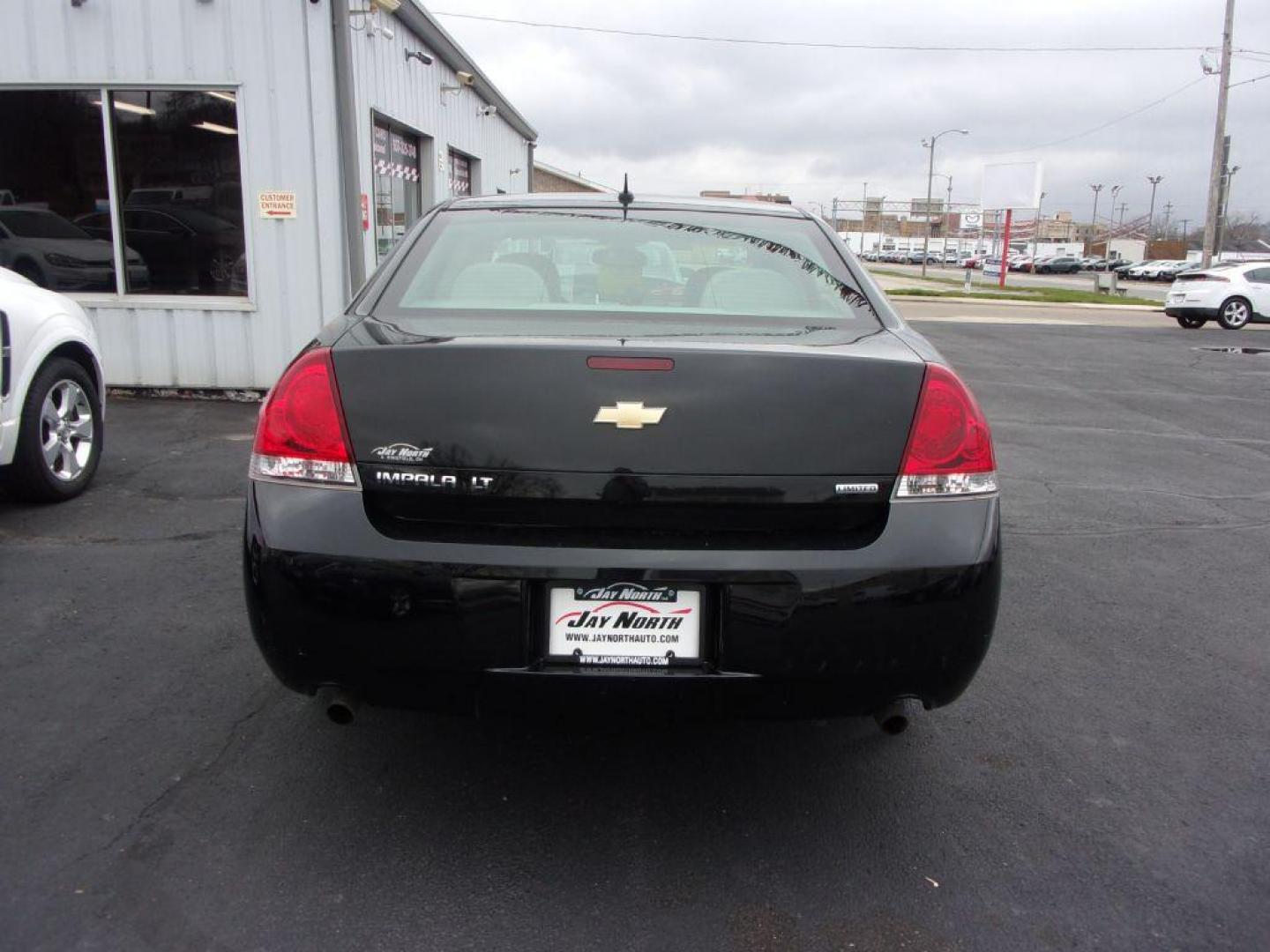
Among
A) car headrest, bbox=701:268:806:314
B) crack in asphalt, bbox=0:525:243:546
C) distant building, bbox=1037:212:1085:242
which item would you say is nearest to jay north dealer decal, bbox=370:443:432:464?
car headrest, bbox=701:268:806:314

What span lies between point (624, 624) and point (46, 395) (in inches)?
165

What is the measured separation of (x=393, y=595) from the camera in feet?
7.52

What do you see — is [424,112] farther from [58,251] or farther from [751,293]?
[751,293]

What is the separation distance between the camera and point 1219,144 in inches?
1212

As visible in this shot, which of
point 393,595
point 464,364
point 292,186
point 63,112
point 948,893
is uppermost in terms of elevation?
point 63,112

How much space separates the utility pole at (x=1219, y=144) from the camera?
3006cm

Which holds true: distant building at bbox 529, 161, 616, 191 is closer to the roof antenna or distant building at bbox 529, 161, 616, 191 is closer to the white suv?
the white suv

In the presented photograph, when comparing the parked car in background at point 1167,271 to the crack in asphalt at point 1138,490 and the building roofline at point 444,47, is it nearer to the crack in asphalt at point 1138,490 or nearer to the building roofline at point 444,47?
the building roofline at point 444,47

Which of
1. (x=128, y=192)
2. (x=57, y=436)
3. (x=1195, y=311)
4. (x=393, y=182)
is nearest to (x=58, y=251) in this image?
(x=128, y=192)

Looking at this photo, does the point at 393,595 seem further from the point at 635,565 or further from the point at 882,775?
the point at 882,775

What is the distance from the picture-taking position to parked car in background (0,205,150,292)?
→ 8672 millimetres

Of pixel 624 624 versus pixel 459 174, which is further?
pixel 459 174

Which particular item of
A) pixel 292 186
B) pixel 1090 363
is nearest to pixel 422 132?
pixel 292 186

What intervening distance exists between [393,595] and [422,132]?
1091cm
